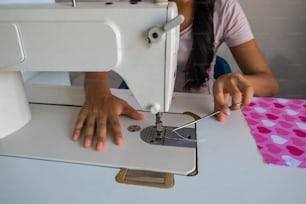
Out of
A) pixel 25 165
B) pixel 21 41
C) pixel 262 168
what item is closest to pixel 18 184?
pixel 25 165

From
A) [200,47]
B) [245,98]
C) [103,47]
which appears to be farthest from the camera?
[200,47]

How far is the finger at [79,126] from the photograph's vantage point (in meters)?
0.60

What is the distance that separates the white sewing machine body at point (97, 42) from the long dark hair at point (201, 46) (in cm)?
47

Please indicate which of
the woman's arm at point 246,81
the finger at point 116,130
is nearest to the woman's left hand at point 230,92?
the woman's arm at point 246,81

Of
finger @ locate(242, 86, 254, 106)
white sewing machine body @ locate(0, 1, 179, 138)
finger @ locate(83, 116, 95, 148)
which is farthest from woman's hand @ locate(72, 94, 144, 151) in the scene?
finger @ locate(242, 86, 254, 106)

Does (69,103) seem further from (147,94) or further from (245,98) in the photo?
(245,98)

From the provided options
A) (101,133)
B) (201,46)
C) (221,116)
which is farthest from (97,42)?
(201,46)

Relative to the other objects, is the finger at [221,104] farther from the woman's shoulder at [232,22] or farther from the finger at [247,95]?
the woman's shoulder at [232,22]

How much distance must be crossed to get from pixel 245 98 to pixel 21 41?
491 mm

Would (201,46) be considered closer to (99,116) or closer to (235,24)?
(235,24)

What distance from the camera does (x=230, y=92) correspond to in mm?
692

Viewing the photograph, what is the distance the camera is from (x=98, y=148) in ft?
1.84

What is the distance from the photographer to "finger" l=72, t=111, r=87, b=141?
1.97 feet

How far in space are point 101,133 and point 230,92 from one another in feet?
1.07
